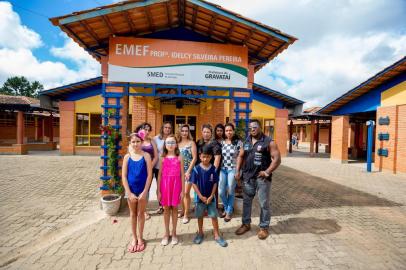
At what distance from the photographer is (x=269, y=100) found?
14.8 m

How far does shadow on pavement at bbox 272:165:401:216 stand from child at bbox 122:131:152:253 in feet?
8.34

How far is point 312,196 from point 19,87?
77855 millimetres

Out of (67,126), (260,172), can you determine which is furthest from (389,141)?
(67,126)

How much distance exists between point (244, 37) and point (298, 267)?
4465 mm

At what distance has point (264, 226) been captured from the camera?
140 inches

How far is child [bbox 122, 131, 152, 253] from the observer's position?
10.3 feet

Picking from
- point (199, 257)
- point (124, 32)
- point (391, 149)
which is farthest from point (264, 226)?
point (391, 149)

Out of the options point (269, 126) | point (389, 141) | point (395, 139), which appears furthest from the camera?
point (269, 126)

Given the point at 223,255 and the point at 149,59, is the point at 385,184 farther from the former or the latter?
the point at 149,59

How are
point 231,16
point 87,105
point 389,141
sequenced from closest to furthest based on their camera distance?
point 231,16 → point 389,141 → point 87,105

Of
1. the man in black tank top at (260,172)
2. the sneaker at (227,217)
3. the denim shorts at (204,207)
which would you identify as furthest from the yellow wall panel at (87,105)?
the man in black tank top at (260,172)

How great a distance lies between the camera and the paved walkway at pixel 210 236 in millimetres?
2879

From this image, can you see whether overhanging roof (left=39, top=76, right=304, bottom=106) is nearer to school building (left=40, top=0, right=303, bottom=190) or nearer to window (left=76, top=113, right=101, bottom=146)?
window (left=76, top=113, right=101, bottom=146)

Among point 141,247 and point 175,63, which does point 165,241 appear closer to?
point 141,247
